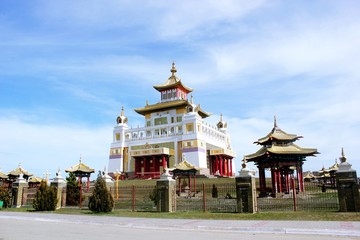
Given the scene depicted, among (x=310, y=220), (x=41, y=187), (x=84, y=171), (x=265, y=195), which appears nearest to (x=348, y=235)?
(x=310, y=220)

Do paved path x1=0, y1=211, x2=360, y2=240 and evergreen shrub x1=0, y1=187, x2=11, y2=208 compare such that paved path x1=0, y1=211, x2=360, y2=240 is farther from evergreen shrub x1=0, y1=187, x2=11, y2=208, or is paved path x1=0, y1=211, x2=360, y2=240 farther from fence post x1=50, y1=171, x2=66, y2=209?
evergreen shrub x1=0, y1=187, x2=11, y2=208

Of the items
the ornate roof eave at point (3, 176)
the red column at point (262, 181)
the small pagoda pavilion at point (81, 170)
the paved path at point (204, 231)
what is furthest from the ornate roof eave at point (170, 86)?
the paved path at point (204, 231)

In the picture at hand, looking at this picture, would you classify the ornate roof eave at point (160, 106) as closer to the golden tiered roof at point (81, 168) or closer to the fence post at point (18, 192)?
the golden tiered roof at point (81, 168)

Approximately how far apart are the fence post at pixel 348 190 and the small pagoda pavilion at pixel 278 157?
982 cm

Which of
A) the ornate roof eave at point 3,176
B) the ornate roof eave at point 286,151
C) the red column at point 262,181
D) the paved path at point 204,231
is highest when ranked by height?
the ornate roof eave at point 286,151

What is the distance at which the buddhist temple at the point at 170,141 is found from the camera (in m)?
53.2

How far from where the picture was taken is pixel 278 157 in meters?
27.0

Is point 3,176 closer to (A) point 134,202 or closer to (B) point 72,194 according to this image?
(B) point 72,194

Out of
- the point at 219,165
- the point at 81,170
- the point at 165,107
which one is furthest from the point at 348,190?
the point at 165,107

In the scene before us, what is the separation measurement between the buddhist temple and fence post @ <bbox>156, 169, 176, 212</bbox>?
2913 cm

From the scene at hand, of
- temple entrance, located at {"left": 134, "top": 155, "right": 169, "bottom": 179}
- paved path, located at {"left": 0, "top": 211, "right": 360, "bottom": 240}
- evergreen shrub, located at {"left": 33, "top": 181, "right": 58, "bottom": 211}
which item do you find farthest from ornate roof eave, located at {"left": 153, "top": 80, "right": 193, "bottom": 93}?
paved path, located at {"left": 0, "top": 211, "right": 360, "bottom": 240}

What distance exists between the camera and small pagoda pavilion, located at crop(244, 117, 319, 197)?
88.1 feet

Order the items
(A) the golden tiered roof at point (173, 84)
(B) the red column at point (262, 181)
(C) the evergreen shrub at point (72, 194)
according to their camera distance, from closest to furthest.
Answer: (C) the evergreen shrub at point (72, 194)
(B) the red column at point (262, 181)
(A) the golden tiered roof at point (173, 84)

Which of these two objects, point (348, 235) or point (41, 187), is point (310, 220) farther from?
point (41, 187)
